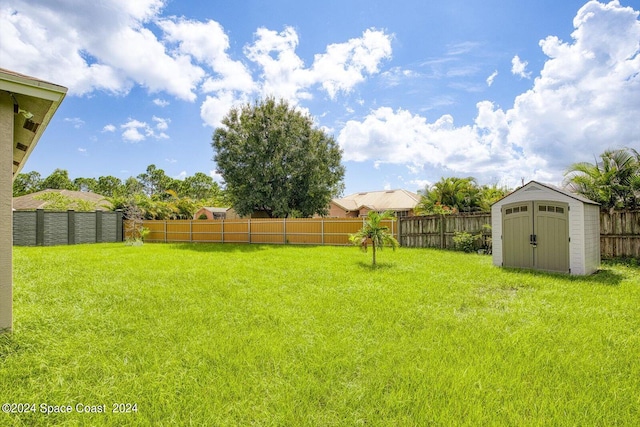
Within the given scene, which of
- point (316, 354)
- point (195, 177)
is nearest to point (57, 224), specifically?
point (316, 354)

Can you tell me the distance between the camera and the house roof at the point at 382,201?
31188 mm

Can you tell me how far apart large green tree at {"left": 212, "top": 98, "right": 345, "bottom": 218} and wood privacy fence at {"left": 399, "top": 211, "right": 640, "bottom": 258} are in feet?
27.5

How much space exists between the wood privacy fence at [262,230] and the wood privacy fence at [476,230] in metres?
0.99

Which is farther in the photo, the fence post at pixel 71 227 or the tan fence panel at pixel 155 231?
the tan fence panel at pixel 155 231

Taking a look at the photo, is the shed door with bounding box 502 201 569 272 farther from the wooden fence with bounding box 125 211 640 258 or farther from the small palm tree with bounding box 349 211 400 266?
the wooden fence with bounding box 125 211 640 258

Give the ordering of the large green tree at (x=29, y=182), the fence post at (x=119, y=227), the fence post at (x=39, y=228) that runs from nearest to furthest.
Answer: the fence post at (x=39, y=228), the fence post at (x=119, y=227), the large green tree at (x=29, y=182)

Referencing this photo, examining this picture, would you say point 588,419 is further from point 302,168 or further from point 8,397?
point 302,168

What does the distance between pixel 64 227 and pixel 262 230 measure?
1162cm

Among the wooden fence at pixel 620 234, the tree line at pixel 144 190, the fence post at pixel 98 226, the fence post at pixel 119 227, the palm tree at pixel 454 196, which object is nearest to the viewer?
the wooden fence at pixel 620 234

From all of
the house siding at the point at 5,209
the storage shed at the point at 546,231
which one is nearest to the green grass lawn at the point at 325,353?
the house siding at the point at 5,209

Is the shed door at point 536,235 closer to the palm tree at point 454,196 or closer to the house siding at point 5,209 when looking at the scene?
the palm tree at point 454,196

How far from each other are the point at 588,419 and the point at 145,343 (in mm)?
4478

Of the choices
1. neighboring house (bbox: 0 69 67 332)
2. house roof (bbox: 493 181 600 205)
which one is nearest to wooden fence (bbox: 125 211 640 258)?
house roof (bbox: 493 181 600 205)

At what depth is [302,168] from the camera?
812 inches
